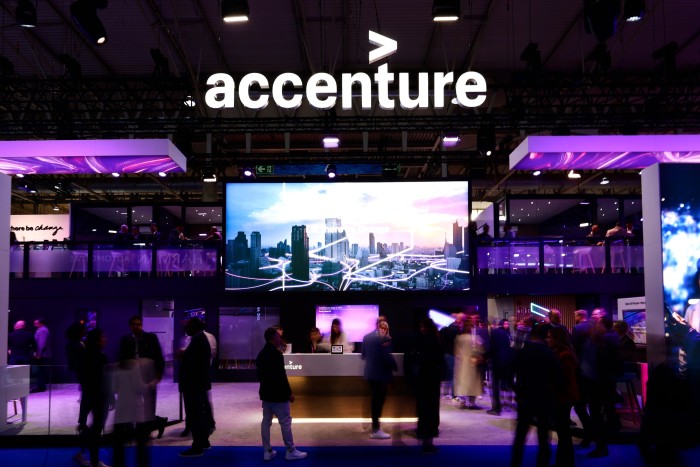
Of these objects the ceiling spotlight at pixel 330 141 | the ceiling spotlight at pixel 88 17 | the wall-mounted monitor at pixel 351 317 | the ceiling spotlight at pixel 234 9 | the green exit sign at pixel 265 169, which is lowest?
the wall-mounted monitor at pixel 351 317

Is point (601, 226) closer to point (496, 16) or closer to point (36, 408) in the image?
point (496, 16)

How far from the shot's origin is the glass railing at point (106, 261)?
57.6 feet

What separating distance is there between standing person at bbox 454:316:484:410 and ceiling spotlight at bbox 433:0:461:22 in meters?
5.41

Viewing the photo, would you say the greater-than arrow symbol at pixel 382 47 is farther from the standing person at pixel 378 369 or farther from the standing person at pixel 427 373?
the standing person at pixel 427 373

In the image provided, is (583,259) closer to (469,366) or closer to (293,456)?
(469,366)

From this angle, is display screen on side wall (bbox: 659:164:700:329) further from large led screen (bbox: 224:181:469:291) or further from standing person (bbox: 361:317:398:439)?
large led screen (bbox: 224:181:469:291)

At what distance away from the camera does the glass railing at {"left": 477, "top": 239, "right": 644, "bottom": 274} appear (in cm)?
1748

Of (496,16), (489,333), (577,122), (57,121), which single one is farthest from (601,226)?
(57,121)

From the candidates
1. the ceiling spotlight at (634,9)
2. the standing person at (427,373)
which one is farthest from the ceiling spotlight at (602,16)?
the standing person at (427,373)

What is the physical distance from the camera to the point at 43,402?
375 inches

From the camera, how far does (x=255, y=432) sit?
9.92 metres

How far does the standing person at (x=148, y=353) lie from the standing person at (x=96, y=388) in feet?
1.26

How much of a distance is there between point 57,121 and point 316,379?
10351 millimetres

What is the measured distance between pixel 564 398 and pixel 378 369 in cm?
288
